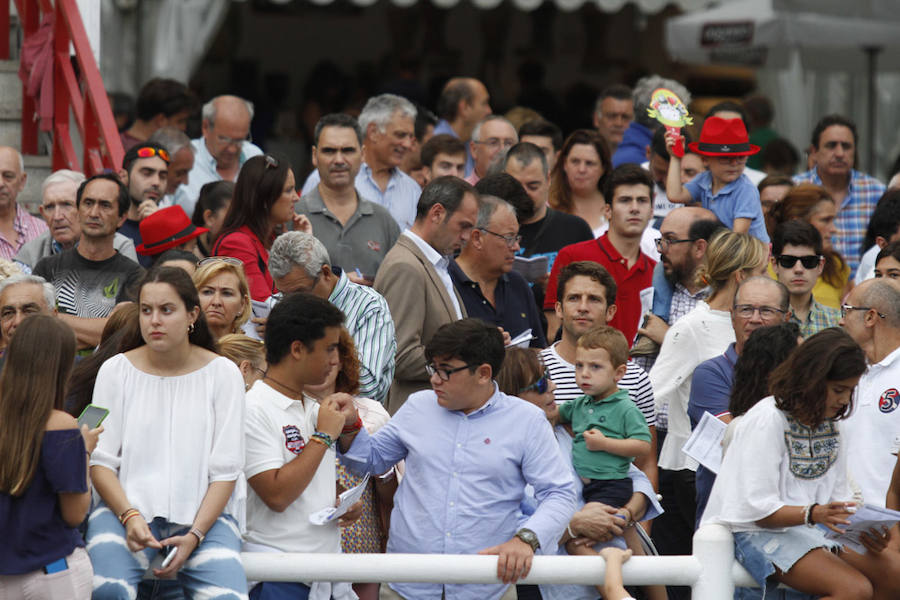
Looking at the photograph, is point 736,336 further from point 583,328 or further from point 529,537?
point 529,537

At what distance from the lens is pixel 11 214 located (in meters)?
7.63

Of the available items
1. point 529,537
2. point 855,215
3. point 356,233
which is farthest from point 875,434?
point 855,215

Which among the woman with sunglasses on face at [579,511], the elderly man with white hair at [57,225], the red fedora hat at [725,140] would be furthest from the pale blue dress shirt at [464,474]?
the red fedora hat at [725,140]

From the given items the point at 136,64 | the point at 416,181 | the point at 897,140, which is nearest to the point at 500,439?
the point at 416,181

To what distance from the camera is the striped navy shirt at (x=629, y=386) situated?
5.95 m

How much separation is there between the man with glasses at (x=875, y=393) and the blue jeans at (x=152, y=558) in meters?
2.30

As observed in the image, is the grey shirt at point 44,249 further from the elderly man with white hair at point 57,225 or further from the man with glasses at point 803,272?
the man with glasses at point 803,272

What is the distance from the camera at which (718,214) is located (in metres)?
7.67

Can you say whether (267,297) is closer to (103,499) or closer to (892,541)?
(103,499)

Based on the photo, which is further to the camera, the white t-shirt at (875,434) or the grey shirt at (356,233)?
the grey shirt at (356,233)

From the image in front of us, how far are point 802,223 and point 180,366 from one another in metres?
3.43

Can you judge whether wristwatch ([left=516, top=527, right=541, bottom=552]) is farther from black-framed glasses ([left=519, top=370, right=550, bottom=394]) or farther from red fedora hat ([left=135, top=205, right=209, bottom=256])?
red fedora hat ([left=135, top=205, right=209, bottom=256])

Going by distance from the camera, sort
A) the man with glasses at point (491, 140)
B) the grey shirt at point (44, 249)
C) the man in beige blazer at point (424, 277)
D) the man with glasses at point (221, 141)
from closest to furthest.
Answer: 1. the man in beige blazer at point (424, 277)
2. the grey shirt at point (44, 249)
3. the man with glasses at point (221, 141)
4. the man with glasses at point (491, 140)

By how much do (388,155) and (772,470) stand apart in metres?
4.15
